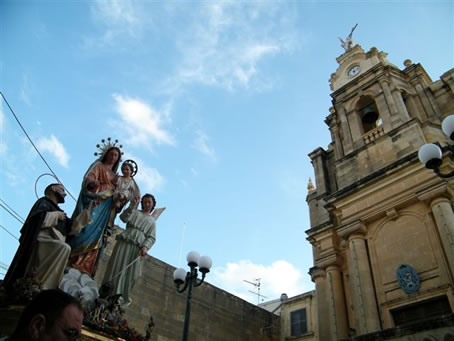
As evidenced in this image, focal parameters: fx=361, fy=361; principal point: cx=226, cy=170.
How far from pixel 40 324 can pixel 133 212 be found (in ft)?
17.2

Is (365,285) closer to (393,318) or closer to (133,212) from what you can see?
(393,318)

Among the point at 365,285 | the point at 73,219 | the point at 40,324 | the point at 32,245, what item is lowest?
the point at 40,324

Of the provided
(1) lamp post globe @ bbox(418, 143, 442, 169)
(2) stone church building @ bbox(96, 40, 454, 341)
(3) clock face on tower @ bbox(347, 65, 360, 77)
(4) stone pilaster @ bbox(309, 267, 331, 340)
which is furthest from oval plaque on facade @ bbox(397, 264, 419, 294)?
(3) clock face on tower @ bbox(347, 65, 360, 77)

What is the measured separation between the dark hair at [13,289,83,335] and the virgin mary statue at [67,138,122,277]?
3.95 meters

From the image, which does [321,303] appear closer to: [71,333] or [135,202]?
[135,202]

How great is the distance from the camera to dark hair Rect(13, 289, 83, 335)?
6.59ft

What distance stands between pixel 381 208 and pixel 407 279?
2551 millimetres

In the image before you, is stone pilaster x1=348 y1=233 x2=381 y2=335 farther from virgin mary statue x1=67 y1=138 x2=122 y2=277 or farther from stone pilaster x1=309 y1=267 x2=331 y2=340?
virgin mary statue x1=67 y1=138 x2=122 y2=277

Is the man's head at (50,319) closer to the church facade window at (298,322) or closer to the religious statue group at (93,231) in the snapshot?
the religious statue group at (93,231)

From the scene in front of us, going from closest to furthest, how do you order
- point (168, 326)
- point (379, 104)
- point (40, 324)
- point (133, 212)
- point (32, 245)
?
point (40, 324) → point (32, 245) → point (133, 212) → point (168, 326) → point (379, 104)

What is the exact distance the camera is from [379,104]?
1544 cm

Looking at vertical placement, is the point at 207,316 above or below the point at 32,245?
above

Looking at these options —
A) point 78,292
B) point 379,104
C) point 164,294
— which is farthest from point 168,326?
point 379,104

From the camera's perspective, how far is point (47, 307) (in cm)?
208
